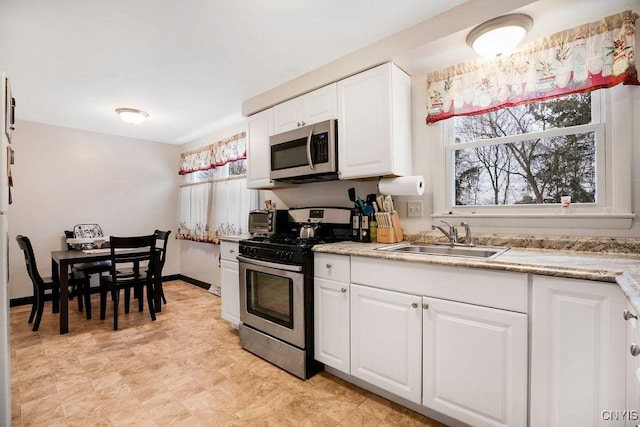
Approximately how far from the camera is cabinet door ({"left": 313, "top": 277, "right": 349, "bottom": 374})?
1.96 meters

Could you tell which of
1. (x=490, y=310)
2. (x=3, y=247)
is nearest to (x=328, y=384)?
(x=490, y=310)

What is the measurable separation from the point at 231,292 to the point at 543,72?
2.88 m

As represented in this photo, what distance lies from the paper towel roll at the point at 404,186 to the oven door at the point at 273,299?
84cm

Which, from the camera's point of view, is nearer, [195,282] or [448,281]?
[448,281]

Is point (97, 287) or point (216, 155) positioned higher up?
point (216, 155)

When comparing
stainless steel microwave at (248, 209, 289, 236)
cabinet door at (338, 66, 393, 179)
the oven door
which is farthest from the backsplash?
stainless steel microwave at (248, 209, 289, 236)

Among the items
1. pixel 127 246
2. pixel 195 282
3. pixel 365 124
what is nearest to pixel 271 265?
pixel 365 124

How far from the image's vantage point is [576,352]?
1209 millimetres

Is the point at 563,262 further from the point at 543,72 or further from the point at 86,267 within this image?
the point at 86,267

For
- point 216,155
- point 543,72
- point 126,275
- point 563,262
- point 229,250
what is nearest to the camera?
point 563,262

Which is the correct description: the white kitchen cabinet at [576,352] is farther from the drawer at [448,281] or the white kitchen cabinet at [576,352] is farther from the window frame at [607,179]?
A: the window frame at [607,179]

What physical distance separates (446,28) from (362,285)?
1595mm

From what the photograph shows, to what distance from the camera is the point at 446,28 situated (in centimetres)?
180

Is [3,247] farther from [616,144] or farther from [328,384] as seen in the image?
[616,144]
